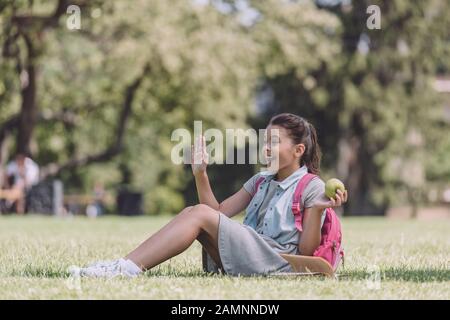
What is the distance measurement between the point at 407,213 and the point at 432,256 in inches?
1241

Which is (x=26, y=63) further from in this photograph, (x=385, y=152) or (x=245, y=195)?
(x=245, y=195)

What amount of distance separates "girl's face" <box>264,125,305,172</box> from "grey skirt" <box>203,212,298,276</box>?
53cm

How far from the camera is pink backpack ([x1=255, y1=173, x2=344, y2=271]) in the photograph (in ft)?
21.8

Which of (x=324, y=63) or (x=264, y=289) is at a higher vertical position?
(x=324, y=63)

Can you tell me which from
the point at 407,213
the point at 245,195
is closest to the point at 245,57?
the point at 407,213

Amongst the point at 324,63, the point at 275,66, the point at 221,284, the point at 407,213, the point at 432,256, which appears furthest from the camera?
the point at 407,213

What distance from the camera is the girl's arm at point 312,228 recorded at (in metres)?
6.43

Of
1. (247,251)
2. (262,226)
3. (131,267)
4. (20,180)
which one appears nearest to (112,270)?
(131,267)

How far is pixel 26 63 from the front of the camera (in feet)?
95.9

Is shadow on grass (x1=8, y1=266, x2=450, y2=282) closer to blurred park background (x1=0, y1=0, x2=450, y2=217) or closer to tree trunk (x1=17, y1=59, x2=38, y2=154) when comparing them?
blurred park background (x1=0, y1=0, x2=450, y2=217)

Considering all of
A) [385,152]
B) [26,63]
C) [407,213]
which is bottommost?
[407,213]

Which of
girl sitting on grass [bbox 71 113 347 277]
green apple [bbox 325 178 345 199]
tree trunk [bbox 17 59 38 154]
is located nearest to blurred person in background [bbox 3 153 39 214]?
tree trunk [bbox 17 59 38 154]

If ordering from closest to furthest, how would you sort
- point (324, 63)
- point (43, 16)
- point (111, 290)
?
point (111, 290) → point (43, 16) → point (324, 63)

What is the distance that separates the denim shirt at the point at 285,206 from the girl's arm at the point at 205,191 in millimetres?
224
